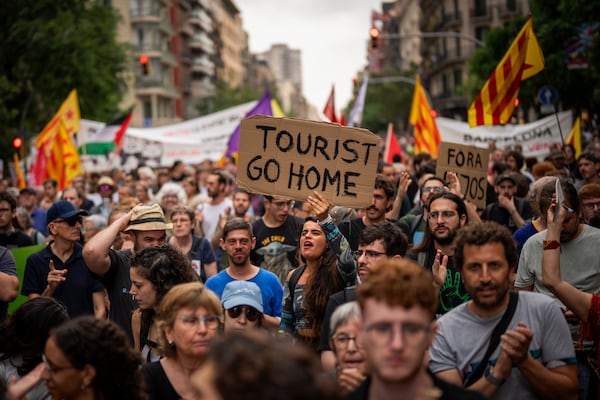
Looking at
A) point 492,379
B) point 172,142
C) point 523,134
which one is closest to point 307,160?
point 492,379

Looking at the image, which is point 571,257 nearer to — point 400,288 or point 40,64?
point 400,288

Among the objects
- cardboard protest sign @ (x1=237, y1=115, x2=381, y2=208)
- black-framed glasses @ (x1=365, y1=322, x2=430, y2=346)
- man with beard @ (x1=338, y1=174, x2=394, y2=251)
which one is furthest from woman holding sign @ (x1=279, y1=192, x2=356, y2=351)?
black-framed glasses @ (x1=365, y1=322, x2=430, y2=346)

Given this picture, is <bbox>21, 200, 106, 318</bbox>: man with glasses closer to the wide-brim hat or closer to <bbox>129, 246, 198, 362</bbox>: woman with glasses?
the wide-brim hat

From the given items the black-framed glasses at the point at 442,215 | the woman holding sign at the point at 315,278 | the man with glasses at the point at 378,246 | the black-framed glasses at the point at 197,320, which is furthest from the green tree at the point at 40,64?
the black-framed glasses at the point at 197,320

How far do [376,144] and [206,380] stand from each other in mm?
4193

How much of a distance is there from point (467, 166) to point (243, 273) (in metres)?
3.35

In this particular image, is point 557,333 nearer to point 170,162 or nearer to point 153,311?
point 153,311

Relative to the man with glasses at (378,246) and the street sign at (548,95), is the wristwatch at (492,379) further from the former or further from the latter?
the street sign at (548,95)

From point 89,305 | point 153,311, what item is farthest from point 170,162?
point 153,311

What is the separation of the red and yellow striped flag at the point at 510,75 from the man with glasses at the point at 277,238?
400cm

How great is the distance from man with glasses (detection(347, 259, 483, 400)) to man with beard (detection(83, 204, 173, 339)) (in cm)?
293

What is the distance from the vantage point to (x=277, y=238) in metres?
8.06

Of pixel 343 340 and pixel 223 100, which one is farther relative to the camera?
pixel 223 100

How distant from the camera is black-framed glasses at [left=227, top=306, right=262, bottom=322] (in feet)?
16.5
